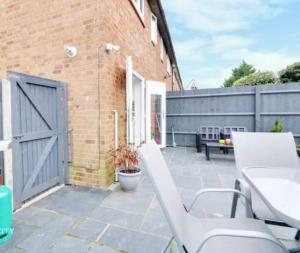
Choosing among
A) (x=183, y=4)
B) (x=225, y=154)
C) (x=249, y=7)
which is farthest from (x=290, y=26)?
(x=225, y=154)

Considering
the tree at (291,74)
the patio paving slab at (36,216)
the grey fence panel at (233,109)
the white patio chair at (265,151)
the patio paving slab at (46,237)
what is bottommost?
the patio paving slab at (46,237)

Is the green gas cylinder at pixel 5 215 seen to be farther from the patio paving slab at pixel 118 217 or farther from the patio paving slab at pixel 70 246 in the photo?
the patio paving slab at pixel 118 217

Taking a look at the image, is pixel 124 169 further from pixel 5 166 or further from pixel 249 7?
pixel 249 7

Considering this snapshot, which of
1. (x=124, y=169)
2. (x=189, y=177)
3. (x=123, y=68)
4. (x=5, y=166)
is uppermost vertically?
(x=123, y=68)

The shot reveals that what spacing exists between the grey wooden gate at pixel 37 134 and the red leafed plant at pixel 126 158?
0.92 m

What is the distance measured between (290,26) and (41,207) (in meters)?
12.5

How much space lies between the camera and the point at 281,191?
4.76 ft

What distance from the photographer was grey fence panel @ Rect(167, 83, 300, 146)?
6469 mm

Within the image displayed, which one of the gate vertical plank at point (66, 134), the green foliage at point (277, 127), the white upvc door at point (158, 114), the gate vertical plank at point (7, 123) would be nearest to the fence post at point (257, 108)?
the green foliage at point (277, 127)

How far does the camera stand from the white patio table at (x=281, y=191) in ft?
3.61

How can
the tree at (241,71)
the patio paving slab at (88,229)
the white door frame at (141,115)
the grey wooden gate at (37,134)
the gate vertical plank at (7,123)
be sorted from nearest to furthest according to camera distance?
the patio paving slab at (88,229) → the gate vertical plank at (7,123) → the grey wooden gate at (37,134) → the white door frame at (141,115) → the tree at (241,71)

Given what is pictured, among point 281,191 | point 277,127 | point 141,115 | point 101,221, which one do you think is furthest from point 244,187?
point 277,127

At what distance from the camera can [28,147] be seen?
3010 mm

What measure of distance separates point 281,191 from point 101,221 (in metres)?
1.96
